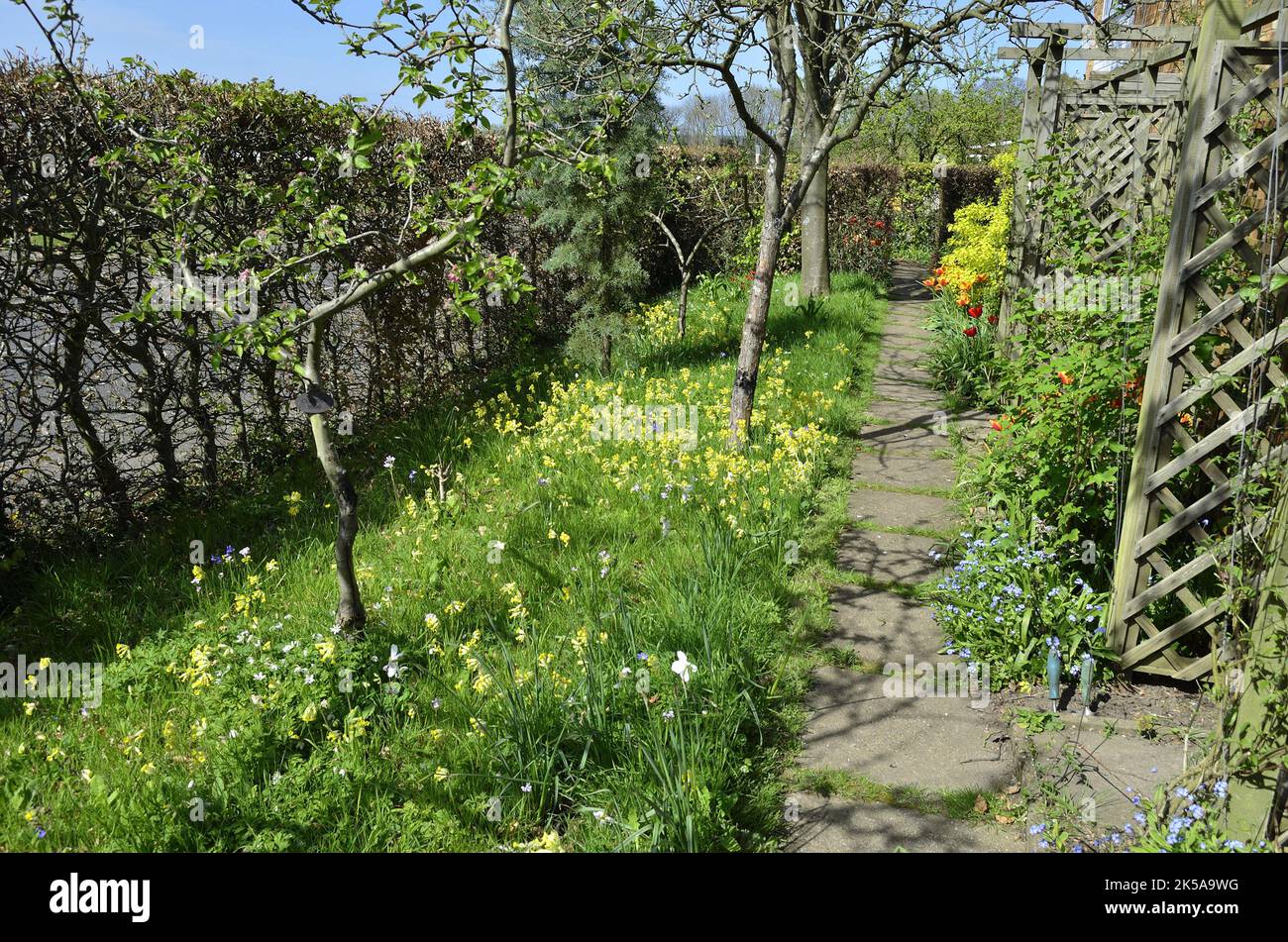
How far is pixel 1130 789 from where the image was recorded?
2.90m

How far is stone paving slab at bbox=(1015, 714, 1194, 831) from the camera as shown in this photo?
2.86m

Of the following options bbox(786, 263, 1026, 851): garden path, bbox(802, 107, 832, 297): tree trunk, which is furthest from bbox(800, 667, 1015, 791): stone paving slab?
bbox(802, 107, 832, 297): tree trunk

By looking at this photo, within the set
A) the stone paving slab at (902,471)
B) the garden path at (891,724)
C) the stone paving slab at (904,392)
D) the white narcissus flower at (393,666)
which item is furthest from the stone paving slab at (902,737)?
the stone paving slab at (904,392)

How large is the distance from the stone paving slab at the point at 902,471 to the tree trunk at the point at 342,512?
381 cm

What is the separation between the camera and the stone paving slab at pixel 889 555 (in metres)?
4.69

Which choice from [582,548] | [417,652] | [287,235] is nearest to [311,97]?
[287,235]

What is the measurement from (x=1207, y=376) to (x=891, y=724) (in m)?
1.86

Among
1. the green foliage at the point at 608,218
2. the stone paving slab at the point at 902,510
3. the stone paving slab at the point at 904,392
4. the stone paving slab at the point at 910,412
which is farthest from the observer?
the stone paving slab at the point at 904,392

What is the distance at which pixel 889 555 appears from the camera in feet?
16.2

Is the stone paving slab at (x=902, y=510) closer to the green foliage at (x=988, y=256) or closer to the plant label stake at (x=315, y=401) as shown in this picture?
the plant label stake at (x=315, y=401)

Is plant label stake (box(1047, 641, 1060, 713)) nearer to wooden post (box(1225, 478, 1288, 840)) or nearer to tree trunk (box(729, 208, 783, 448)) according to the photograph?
wooden post (box(1225, 478, 1288, 840))

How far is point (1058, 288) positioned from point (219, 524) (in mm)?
5556

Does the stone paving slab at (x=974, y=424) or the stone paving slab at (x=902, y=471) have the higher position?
the stone paving slab at (x=974, y=424)

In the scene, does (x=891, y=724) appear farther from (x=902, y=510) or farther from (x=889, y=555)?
(x=902, y=510)
